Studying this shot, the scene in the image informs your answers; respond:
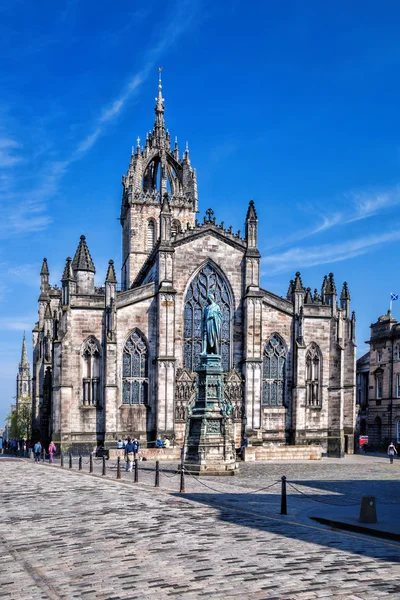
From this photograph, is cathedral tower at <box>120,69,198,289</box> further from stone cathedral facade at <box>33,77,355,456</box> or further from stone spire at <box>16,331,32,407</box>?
stone spire at <box>16,331,32,407</box>

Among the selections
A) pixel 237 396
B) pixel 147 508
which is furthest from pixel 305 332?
pixel 147 508

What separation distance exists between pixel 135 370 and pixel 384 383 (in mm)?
26717

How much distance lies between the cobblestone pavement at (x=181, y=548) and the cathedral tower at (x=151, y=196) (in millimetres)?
44096

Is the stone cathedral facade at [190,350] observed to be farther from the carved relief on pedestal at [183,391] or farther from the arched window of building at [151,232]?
the arched window of building at [151,232]

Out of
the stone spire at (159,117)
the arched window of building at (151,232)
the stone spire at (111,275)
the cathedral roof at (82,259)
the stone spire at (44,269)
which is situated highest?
the stone spire at (159,117)

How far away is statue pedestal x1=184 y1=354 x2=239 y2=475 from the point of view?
2861 centimetres

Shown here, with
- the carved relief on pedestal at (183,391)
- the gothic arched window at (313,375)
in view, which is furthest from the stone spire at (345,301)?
the carved relief on pedestal at (183,391)

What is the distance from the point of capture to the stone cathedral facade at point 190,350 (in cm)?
4406

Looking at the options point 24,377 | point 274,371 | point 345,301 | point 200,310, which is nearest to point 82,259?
point 200,310

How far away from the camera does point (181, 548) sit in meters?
12.0

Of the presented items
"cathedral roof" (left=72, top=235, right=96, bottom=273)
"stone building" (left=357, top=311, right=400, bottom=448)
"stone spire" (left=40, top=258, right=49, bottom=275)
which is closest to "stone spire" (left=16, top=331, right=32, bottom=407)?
"stone spire" (left=40, top=258, right=49, bottom=275)

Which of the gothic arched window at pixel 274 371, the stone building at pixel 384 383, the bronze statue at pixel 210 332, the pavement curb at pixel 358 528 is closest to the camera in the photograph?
the pavement curb at pixel 358 528

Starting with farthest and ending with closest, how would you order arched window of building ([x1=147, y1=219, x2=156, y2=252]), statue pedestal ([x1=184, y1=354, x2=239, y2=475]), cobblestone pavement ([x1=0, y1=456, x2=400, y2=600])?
arched window of building ([x1=147, y1=219, x2=156, y2=252])
statue pedestal ([x1=184, y1=354, x2=239, y2=475])
cobblestone pavement ([x1=0, y1=456, x2=400, y2=600])

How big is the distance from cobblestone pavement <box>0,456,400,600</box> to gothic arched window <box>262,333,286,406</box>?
24302 millimetres
